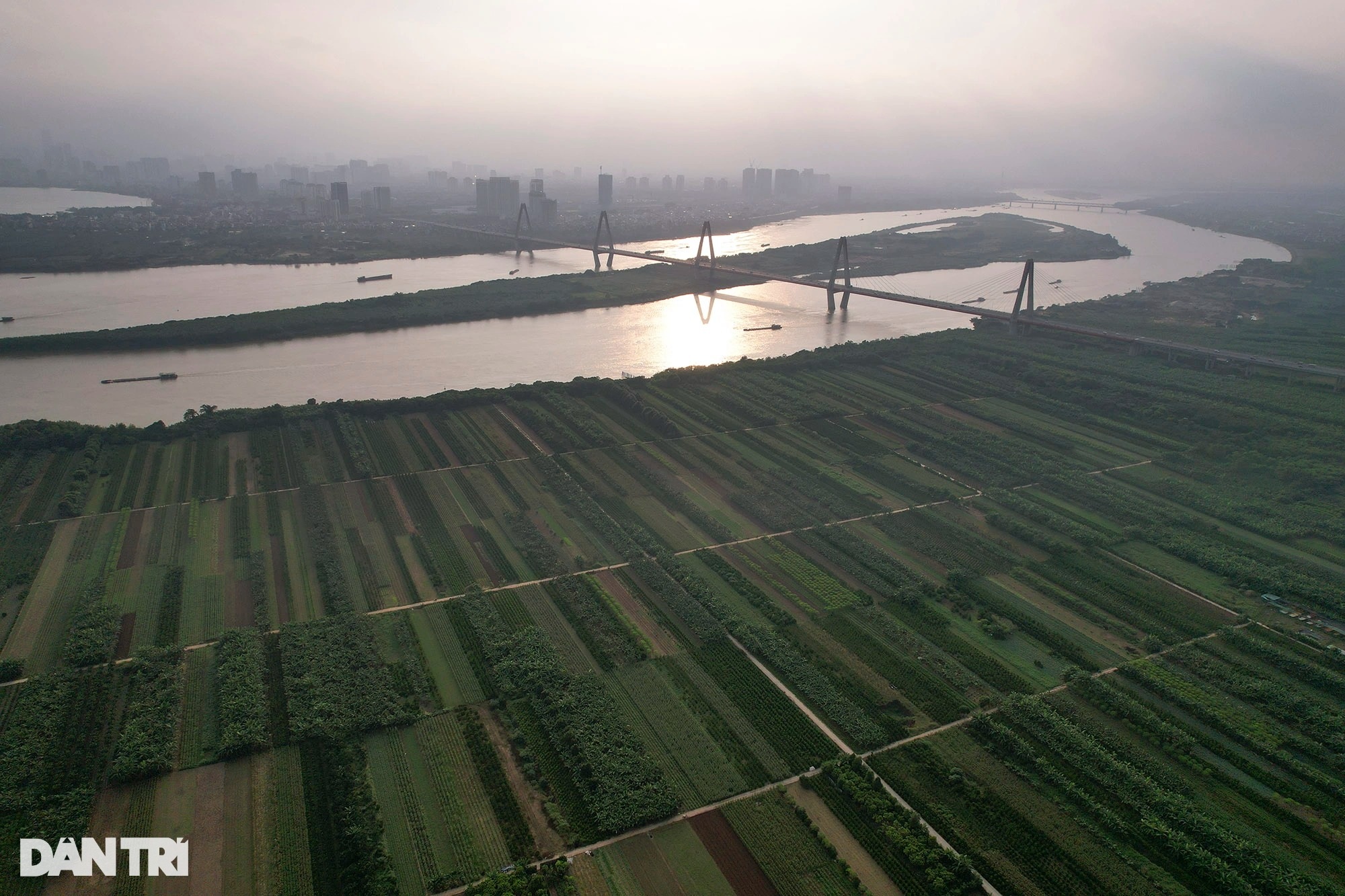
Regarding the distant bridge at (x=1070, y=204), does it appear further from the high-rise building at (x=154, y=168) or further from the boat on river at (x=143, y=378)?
the high-rise building at (x=154, y=168)

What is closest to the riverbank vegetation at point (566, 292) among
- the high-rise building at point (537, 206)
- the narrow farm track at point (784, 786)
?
the high-rise building at point (537, 206)

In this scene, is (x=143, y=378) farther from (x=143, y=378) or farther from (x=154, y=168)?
(x=154, y=168)

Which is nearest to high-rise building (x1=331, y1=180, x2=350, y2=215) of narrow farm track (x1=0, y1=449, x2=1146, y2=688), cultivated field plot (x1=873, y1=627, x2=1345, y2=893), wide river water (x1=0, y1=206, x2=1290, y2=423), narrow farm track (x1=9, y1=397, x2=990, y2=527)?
wide river water (x1=0, y1=206, x2=1290, y2=423)

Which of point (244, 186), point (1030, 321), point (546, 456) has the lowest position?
point (546, 456)

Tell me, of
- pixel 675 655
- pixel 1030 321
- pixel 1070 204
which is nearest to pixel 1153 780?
pixel 675 655

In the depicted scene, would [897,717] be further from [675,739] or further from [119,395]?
[119,395]

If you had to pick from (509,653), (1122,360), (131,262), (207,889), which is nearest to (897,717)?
(509,653)
